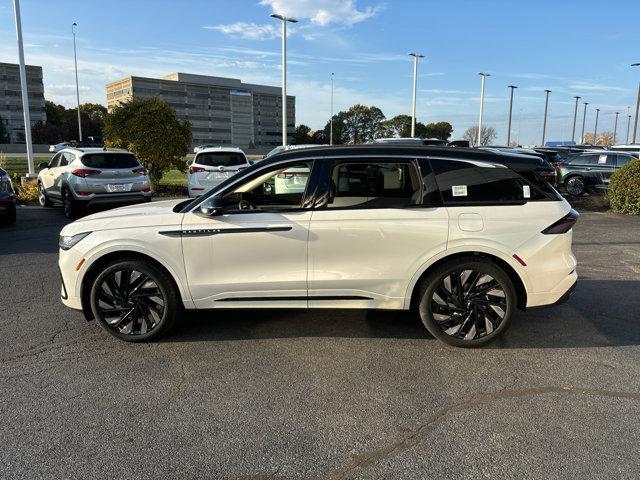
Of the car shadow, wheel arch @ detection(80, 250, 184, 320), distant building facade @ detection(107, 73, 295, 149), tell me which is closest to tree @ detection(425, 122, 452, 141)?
distant building facade @ detection(107, 73, 295, 149)

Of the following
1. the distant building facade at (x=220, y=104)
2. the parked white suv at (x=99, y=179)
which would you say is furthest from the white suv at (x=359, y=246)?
the distant building facade at (x=220, y=104)

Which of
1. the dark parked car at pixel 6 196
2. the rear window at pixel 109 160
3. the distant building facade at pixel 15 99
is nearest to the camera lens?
the dark parked car at pixel 6 196

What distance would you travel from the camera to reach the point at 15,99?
310 ft

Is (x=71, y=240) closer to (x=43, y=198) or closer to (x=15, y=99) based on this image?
(x=43, y=198)

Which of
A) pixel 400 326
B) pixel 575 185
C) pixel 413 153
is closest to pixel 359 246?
pixel 413 153

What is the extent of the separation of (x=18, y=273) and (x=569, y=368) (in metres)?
6.72

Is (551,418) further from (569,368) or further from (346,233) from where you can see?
(346,233)

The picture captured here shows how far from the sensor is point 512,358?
4152 mm

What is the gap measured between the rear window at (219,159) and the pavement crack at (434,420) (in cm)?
1099

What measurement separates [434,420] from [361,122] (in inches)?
3601

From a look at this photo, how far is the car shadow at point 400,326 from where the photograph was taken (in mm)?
4559

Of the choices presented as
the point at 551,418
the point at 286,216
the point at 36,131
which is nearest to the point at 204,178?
the point at 286,216

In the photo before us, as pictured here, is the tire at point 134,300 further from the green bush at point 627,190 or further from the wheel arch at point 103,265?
the green bush at point 627,190

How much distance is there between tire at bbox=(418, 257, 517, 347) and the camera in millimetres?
4199
